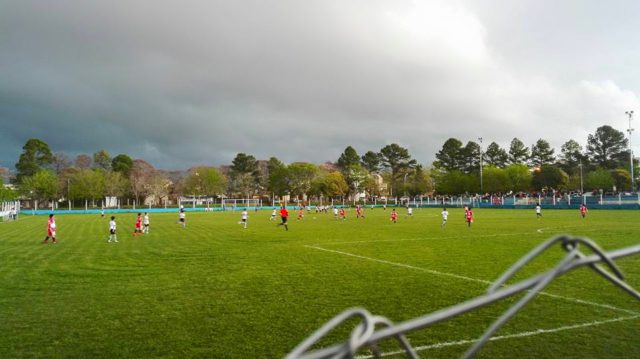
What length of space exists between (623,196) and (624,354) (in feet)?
190

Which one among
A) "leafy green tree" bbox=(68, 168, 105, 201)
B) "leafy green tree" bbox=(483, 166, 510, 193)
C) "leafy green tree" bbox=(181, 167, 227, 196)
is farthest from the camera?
"leafy green tree" bbox=(181, 167, 227, 196)

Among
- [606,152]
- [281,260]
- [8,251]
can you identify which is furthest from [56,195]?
[606,152]

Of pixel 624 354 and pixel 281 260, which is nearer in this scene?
pixel 624 354

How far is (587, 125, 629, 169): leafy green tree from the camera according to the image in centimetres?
10525

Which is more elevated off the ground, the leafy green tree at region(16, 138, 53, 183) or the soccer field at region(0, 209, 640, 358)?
the leafy green tree at region(16, 138, 53, 183)

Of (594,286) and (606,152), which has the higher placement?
(606,152)

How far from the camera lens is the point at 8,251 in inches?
752

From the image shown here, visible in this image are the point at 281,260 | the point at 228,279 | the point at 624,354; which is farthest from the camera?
the point at 281,260

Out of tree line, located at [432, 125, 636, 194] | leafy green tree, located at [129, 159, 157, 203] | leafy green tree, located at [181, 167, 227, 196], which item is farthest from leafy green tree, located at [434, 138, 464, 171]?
leafy green tree, located at [129, 159, 157, 203]

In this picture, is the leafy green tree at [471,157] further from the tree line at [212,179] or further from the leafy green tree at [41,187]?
the leafy green tree at [41,187]

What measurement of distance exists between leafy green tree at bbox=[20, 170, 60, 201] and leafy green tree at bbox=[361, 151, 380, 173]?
79.9m

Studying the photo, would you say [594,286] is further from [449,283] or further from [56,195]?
[56,195]

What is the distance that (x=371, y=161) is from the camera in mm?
133250

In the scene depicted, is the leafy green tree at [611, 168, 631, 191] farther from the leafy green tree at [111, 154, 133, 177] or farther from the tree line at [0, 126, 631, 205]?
the leafy green tree at [111, 154, 133, 177]
